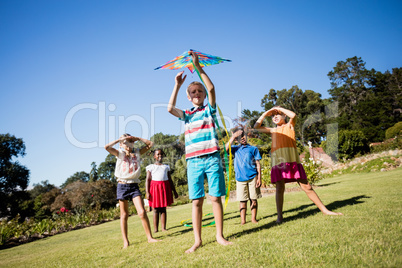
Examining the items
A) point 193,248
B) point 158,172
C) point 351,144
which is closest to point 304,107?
point 351,144

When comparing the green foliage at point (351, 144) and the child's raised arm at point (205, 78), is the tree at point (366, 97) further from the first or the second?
the child's raised arm at point (205, 78)

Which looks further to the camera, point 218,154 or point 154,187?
point 154,187

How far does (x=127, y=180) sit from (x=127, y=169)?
0.66ft

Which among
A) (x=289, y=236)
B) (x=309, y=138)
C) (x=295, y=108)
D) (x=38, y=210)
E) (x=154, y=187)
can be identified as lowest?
(x=38, y=210)

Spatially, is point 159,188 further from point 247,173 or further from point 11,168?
point 11,168

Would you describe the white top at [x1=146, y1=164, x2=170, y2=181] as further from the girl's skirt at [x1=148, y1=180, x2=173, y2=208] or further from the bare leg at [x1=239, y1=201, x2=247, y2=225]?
the bare leg at [x1=239, y1=201, x2=247, y2=225]

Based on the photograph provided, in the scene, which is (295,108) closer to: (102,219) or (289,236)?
(102,219)

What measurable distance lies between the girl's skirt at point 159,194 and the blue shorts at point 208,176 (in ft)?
9.97

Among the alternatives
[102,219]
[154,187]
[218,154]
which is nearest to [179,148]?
[102,219]

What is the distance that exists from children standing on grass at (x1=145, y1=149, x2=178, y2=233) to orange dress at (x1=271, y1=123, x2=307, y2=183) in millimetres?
2895

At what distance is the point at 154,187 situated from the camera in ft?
20.3

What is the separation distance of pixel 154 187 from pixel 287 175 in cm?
339

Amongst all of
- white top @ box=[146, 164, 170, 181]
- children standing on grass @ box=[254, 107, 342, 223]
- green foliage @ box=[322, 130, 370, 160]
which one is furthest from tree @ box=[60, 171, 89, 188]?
children standing on grass @ box=[254, 107, 342, 223]

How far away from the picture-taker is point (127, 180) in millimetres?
4445
